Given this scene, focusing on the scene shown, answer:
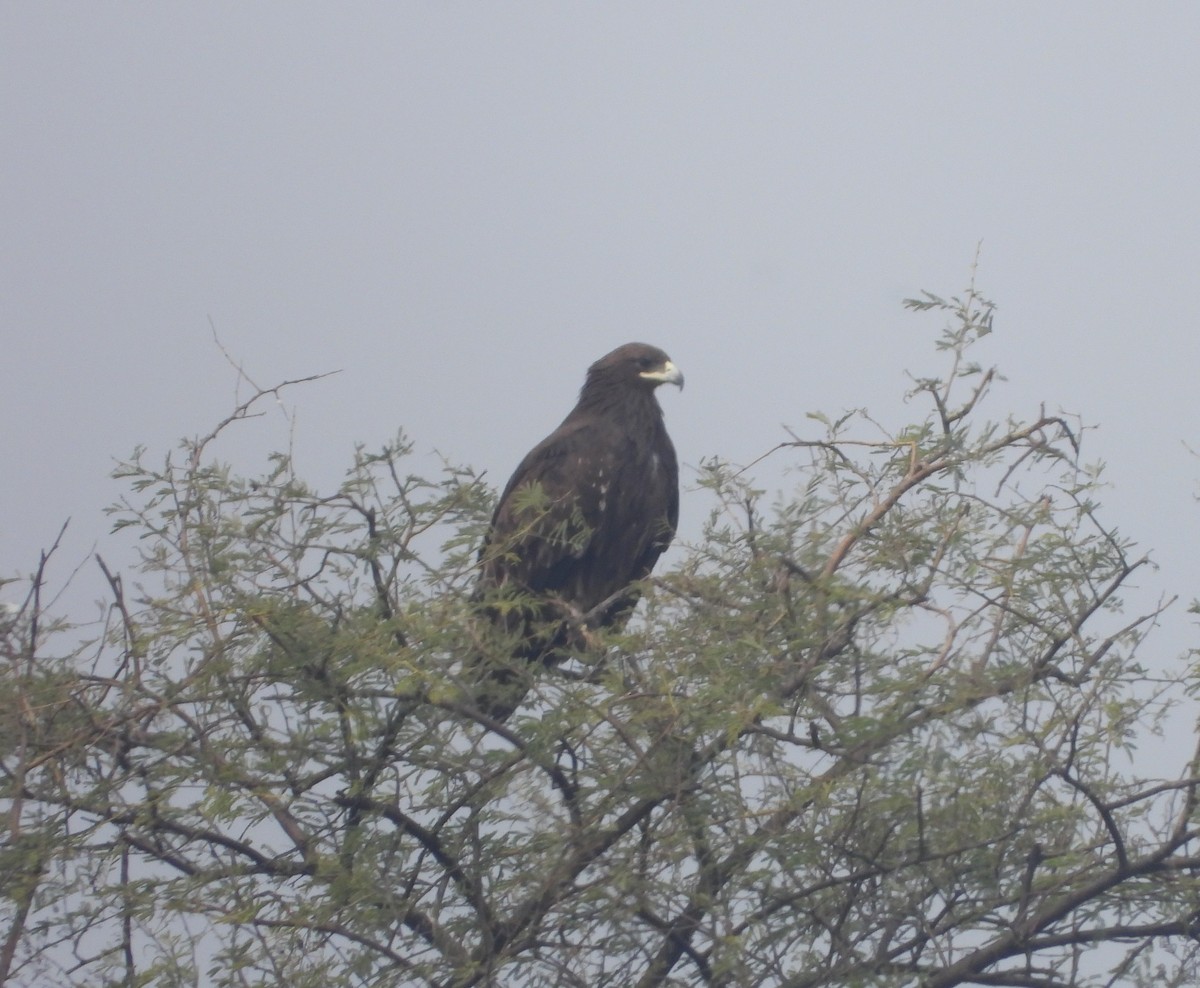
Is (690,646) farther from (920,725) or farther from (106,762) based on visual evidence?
(106,762)

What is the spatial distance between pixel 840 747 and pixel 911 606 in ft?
1.58

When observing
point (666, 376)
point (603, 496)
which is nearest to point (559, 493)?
point (603, 496)

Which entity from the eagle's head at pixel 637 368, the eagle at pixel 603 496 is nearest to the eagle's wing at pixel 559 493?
the eagle at pixel 603 496

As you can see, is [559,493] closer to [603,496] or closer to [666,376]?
[603,496]

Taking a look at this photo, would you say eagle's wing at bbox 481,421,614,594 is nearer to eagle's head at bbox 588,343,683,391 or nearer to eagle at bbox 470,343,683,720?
eagle at bbox 470,343,683,720

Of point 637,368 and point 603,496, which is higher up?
point 637,368

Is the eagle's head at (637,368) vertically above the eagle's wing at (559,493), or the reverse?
the eagle's head at (637,368)

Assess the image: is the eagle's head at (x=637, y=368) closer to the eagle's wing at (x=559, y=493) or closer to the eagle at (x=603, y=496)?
the eagle at (x=603, y=496)

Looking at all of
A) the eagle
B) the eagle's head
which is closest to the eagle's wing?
the eagle

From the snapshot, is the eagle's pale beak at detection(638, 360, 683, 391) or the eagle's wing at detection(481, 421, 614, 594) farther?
the eagle's pale beak at detection(638, 360, 683, 391)

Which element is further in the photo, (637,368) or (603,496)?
(637,368)

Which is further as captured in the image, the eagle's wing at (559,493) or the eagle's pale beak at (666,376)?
the eagle's pale beak at (666,376)

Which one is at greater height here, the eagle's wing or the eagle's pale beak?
the eagle's pale beak

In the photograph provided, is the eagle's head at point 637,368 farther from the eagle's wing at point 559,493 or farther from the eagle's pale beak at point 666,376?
the eagle's wing at point 559,493
